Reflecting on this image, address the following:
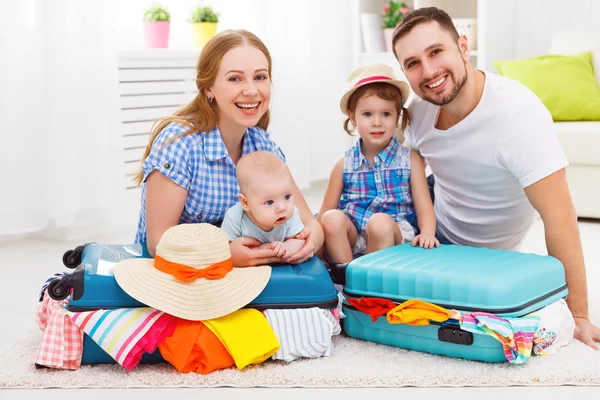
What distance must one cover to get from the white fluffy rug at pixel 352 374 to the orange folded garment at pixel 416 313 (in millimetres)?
88

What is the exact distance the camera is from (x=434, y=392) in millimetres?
1698

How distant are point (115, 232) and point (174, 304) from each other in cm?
185

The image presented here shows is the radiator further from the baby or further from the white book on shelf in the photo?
the baby

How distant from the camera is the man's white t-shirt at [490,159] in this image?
2.05 meters

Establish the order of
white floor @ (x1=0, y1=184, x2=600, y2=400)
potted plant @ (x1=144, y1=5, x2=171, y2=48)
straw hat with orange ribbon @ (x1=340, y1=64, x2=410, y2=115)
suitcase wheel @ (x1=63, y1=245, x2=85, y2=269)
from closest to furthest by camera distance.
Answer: white floor @ (x1=0, y1=184, x2=600, y2=400) < suitcase wheel @ (x1=63, y1=245, x2=85, y2=269) < straw hat with orange ribbon @ (x1=340, y1=64, x2=410, y2=115) < potted plant @ (x1=144, y1=5, x2=171, y2=48)

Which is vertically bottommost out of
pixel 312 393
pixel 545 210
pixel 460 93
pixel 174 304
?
pixel 312 393

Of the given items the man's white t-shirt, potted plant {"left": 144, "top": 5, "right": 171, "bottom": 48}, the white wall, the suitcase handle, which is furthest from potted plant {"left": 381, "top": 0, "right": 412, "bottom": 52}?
the suitcase handle

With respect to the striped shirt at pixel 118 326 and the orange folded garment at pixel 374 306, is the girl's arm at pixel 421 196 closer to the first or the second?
the orange folded garment at pixel 374 306

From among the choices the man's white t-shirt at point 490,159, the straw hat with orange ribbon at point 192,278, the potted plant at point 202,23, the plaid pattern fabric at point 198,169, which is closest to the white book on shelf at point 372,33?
the potted plant at point 202,23

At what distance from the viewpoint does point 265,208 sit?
195 centimetres

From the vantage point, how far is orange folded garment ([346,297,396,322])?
191 centimetres

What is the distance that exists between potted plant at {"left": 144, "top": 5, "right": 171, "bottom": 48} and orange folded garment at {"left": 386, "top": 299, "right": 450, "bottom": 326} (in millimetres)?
2356

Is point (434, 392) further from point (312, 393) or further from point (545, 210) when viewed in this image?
point (545, 210)

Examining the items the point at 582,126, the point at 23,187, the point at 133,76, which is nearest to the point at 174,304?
the point at 23,187
